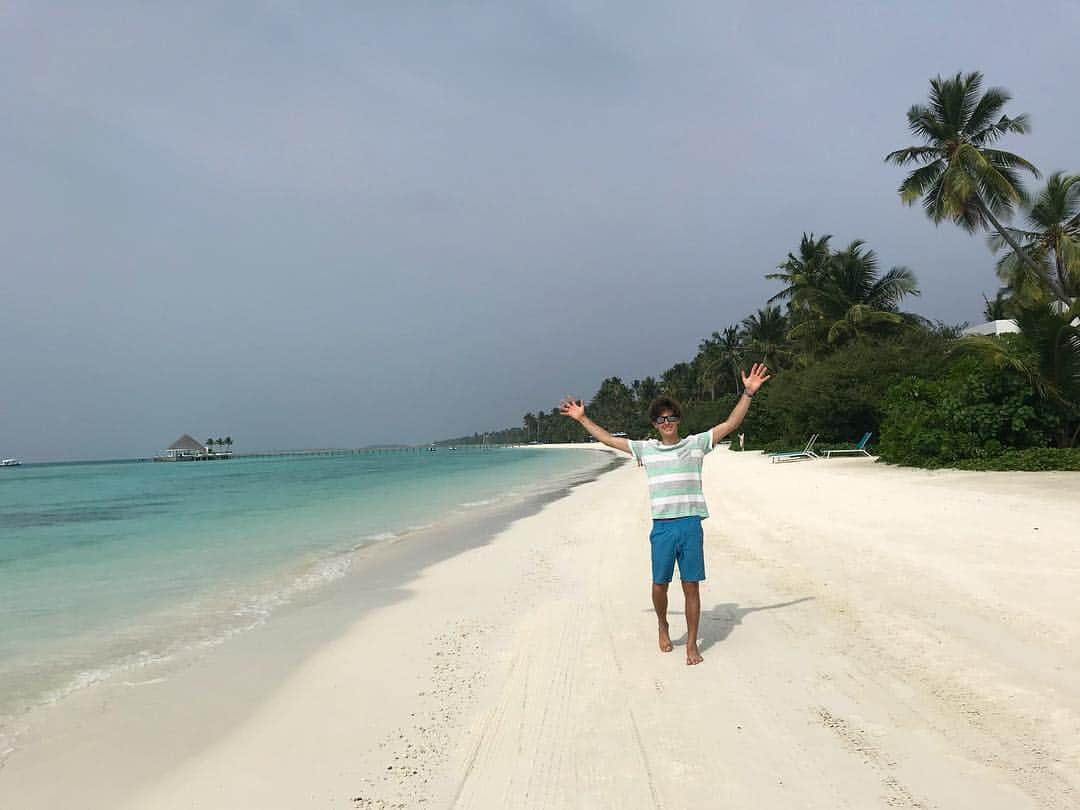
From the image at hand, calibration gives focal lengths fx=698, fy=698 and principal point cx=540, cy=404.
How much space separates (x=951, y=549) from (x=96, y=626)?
29.6 feet

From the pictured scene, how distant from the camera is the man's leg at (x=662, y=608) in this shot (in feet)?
15.8

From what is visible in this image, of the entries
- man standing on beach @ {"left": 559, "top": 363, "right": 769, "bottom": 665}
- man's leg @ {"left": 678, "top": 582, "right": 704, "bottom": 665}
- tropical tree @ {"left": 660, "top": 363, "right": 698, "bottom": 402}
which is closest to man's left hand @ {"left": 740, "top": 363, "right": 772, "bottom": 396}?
man standing on beach @ {"left": 559, "top": 363, "right": 769, "bottom": 665}

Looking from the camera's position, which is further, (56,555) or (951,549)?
(56,555)

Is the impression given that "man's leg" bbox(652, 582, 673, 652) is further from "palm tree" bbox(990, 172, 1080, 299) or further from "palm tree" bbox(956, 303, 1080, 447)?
"palm tree" bbox(990, 172, 1080, 299)

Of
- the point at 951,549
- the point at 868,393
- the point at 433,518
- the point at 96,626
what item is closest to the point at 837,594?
the point at 951,549

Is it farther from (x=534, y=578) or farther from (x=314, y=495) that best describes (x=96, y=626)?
(x=314, y=495)

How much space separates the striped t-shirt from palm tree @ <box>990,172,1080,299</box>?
26.0 m

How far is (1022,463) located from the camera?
15.3m

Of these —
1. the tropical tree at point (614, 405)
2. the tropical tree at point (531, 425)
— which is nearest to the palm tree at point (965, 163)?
the tropical tree at point (614, 405)

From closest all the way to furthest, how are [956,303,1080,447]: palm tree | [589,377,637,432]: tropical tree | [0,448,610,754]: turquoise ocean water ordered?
[0,448,610,754]: turquoise ocean water < [956,303,1080,447]: palm tree < [589,377,637,432]: tropical tree

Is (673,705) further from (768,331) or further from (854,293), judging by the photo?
(768,331)

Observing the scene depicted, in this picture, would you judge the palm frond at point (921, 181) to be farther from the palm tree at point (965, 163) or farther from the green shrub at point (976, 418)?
the green shrub at point (976, 418)

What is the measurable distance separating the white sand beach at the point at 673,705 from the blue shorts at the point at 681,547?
0.60 m

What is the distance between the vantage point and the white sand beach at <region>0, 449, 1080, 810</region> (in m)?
3.03
